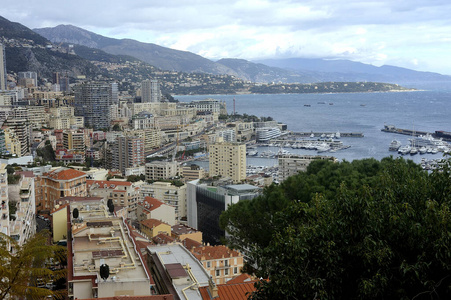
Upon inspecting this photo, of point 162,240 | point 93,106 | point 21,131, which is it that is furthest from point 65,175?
point 93,106

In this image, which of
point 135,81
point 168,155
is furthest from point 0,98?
point 135,81

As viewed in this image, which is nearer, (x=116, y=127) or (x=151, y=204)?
(x=151, y=204)

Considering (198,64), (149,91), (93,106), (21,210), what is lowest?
(21,210)

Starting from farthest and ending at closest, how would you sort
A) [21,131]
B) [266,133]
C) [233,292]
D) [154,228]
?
[266,133] < [21,131] < [154,228] < [233,292]

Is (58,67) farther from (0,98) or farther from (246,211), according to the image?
(246,211)

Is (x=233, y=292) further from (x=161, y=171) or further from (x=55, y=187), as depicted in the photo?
(x=161, y=171)

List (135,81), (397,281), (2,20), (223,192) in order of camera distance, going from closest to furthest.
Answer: (397,281) → (223,192) → (2,20) → (135,81)

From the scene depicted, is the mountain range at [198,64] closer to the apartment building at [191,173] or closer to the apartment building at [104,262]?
the apartment building at [191,173]
